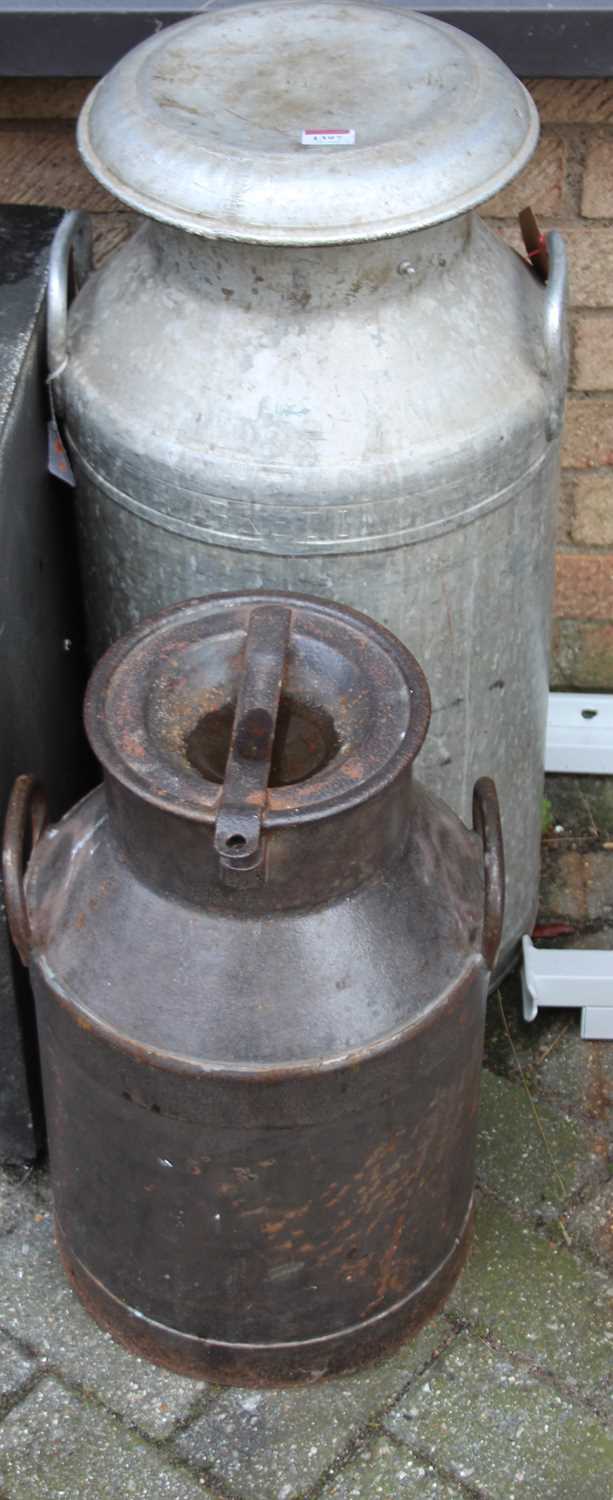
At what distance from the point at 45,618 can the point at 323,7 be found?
3.32ft

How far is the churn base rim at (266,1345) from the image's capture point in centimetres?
245

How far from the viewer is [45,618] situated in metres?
2.73

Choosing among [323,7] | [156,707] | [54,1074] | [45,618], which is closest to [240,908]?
[156,707]

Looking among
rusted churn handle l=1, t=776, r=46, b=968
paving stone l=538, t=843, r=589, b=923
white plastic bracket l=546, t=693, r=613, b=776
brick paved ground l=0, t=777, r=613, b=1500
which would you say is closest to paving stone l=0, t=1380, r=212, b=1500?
brick paved ground l=0, t=777, r=613, b=1500

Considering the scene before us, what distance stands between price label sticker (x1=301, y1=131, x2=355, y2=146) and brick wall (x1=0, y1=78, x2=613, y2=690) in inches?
31.9

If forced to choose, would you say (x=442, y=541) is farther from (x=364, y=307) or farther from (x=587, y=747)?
(x=587, y=747)

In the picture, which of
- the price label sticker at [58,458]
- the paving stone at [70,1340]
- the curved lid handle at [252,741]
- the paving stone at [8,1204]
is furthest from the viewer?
the paving stone at [8,1204]

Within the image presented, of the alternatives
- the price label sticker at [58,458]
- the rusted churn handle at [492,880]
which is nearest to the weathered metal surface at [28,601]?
the price label sticker at [58,458]

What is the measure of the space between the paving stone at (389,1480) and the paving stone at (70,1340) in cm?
24

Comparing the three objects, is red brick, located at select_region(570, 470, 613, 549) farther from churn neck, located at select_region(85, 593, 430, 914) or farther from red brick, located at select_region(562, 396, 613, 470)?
churn neck, located at select_region(85, 593, 430, 914)

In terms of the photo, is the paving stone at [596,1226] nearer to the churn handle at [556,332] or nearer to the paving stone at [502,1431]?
the paving stone at [502,1431]

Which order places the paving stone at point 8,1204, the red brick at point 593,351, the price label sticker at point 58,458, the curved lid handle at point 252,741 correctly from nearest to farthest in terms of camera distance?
the curved lid handle at point 252,741 < the price label sticker at point 58,458 < the paving stone at point 8,1204 < the red brick at point 593,351

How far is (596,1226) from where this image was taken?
8.94 ft

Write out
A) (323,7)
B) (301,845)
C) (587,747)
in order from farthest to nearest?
1. (587,747)
2. (323,7)
3. (301,845)
